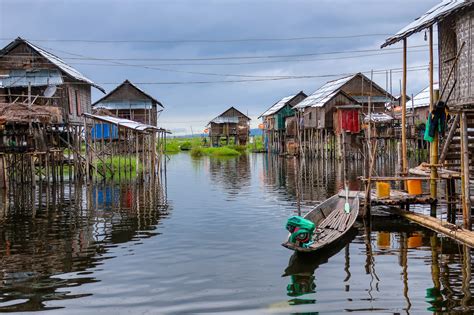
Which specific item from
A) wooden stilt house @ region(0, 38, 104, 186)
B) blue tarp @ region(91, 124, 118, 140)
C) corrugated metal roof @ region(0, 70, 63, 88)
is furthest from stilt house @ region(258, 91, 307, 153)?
corrugated metal roof @ region(0, 70, 63, 88)

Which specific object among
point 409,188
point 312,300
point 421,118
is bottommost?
point 312,300

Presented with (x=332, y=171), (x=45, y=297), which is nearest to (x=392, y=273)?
(x=45, y=297)

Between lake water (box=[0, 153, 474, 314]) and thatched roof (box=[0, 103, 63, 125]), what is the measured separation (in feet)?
17.2

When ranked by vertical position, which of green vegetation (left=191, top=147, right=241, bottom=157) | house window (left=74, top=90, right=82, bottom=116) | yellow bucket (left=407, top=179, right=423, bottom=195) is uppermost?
house window (left=74, top=90, right=82, bottom=116)

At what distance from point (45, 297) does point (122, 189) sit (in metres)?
→ 17.2

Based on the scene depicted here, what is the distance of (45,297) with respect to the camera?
31.5 ft

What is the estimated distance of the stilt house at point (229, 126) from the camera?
2992 inches

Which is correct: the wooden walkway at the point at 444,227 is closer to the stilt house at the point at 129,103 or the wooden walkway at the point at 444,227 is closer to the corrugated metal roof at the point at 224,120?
the stilt house at the point at 129,103

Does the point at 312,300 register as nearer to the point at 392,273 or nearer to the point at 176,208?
the point at 392,273

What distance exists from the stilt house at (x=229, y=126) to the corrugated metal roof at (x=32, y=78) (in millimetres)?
45954

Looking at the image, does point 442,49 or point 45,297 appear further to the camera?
point 442,49

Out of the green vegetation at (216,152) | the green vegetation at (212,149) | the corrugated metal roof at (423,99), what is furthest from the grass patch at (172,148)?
the corrugated metal roof at (423,99)

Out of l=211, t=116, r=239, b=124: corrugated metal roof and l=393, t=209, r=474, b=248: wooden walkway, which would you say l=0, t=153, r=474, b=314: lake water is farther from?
l=211, t=116, r=239, b=124: corrugated metal roof

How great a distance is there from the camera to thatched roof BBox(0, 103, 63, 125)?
24.2 meters
